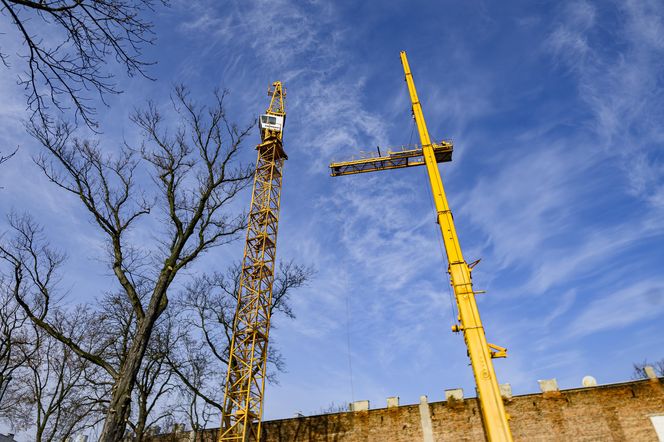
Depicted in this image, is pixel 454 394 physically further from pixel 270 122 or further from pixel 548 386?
pixel 270 122

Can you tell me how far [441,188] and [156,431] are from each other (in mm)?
22095

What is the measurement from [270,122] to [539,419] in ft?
78.5

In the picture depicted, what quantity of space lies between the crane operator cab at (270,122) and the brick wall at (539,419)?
750 inches

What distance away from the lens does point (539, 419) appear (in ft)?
61.3

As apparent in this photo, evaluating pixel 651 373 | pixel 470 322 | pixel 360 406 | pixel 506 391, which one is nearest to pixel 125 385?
pixel 470 322

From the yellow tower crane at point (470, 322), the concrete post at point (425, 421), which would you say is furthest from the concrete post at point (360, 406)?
the yellow tower crane at point (470, 322)

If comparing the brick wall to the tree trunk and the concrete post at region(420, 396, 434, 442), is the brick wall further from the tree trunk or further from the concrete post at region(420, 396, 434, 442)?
the tree trunk

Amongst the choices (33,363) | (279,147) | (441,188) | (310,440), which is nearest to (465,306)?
(441,188)

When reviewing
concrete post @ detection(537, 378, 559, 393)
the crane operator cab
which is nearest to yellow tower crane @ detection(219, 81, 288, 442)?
the crane operator cab

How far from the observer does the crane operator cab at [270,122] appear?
29312mm

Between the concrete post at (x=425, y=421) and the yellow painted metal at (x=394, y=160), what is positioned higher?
the yellow painted metal at (x=394, y=160)

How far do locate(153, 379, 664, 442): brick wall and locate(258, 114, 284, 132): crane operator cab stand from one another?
750 inches

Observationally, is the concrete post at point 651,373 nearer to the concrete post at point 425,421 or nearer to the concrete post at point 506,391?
the concrete post at point 506,391

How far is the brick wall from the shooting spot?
59.0 feet
